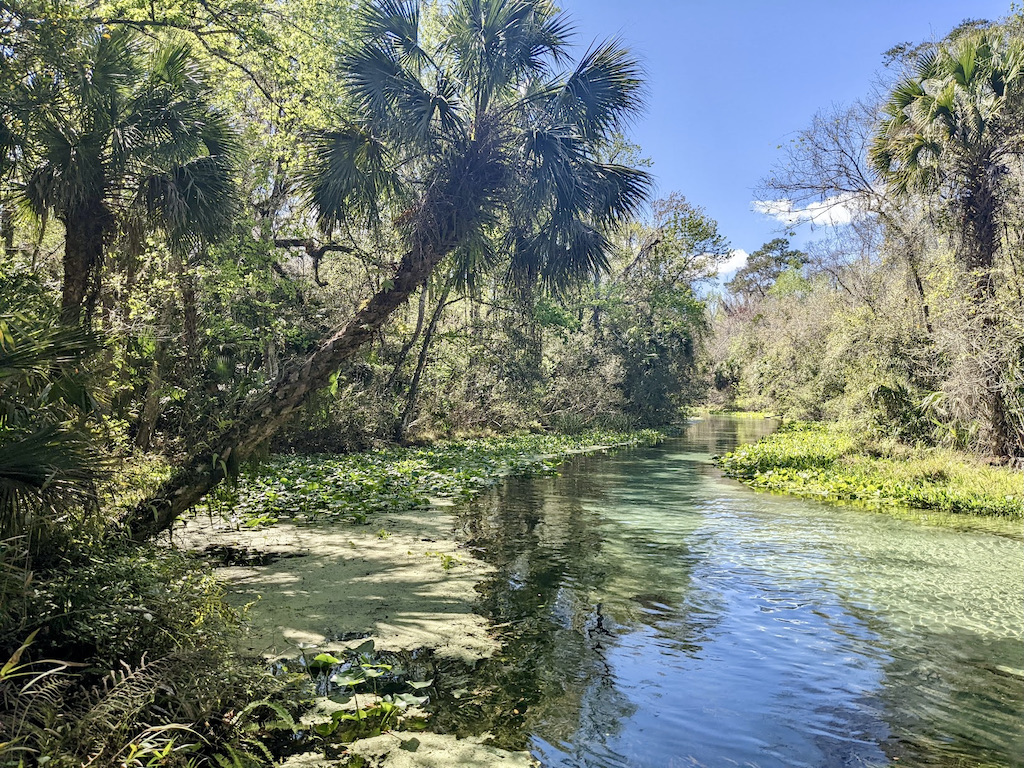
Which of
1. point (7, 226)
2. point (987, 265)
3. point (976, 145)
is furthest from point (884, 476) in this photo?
point (7, 226)

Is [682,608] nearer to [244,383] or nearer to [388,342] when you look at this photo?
[244,383]

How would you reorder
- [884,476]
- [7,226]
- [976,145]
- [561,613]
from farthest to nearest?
[976,145], [884,476], [7,226], [561,613]

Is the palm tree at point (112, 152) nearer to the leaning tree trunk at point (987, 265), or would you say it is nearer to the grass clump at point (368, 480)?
the grass clump at point (368, 480)

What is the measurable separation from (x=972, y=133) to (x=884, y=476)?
684cm

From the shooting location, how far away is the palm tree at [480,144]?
8.25 metres

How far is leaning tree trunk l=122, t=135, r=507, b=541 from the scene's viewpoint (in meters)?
5.75

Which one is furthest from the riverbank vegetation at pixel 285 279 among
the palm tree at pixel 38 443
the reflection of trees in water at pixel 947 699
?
the reflection of trees in water at pixel 947 699

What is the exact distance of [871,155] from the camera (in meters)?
14.9

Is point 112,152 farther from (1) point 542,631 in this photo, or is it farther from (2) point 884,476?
(2) point 884,476

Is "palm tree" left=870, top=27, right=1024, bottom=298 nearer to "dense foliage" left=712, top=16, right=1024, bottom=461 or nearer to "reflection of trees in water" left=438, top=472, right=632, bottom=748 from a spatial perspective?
"dense foliage" left=712, top=16, right=1024, bottom=461

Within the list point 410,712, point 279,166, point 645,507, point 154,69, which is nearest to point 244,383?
point 410,712

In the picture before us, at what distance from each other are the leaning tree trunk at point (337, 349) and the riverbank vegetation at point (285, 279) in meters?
0.03

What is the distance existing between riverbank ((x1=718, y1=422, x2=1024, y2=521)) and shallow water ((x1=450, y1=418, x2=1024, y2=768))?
5.45 ft

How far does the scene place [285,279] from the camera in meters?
12.7
